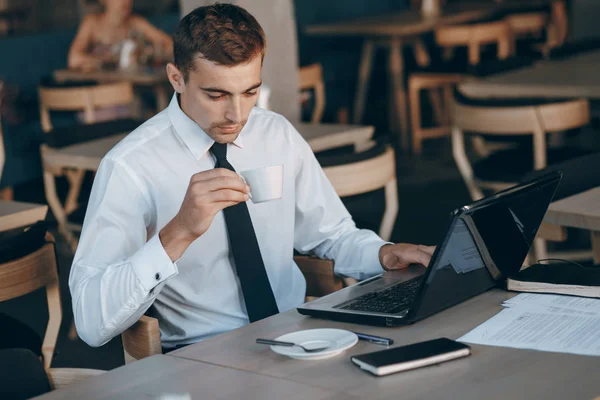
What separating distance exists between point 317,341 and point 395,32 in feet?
19.8

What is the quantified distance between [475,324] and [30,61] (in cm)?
602

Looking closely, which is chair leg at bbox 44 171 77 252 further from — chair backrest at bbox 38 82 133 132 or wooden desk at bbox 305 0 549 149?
wooden desk at bbox 305 0 549 149

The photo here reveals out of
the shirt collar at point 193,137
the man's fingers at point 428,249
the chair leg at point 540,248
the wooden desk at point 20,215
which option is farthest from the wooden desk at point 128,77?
the man's fingers at point 428,249

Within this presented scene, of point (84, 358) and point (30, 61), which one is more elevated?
point (30, 61)

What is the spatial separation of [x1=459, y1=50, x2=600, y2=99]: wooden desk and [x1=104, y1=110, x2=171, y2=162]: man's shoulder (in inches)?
111

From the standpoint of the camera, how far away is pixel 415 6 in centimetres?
994

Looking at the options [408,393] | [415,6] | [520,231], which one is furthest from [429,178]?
[408,393]

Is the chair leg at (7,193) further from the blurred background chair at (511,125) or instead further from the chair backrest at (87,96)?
the blurred background chair at (511,125)

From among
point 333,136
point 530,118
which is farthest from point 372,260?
point 530,118

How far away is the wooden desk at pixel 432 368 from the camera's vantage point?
4.84 ft

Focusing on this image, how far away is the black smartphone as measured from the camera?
1556 millimetres

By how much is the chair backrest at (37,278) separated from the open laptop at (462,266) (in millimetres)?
1165

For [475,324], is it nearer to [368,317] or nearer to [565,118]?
[368,317]

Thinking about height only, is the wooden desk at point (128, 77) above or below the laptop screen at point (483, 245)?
above
